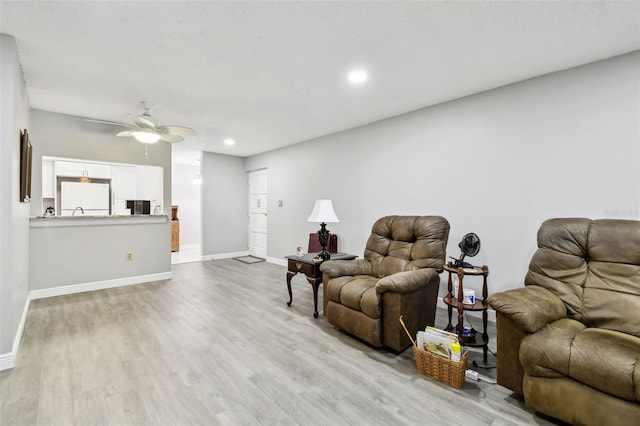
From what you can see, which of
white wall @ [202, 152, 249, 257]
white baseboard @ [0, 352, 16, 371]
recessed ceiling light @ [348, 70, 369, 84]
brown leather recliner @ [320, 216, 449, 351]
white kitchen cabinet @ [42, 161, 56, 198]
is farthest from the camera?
white wall @ [202, 152, 249, 257]

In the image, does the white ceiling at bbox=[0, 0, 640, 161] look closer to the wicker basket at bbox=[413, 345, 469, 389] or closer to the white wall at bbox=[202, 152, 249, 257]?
the wicker basket at bbox=[413, 345, 469, 389]

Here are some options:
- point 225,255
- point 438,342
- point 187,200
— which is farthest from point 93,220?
point 438,342

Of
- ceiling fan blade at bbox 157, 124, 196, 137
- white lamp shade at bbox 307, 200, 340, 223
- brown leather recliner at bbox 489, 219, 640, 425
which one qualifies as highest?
ceiling fan blade at bbox 157, 124, 196, 137

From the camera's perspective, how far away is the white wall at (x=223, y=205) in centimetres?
669

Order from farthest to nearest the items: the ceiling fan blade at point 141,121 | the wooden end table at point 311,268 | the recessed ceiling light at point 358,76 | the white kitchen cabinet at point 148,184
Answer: the white kitchen cabinet at point 148,184 → the ceiling fan blade at point 141,121 → the wooden end table at point 311,268 → the recessed ceiling light at point 358,76

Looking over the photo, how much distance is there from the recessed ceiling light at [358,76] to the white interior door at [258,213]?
4.14 m

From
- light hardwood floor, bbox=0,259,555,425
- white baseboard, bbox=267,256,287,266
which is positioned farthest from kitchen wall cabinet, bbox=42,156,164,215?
light hardwood floor, bbox=0,259,555,425

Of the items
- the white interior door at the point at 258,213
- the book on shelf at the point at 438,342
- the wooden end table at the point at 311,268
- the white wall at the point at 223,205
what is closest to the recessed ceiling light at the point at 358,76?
the wooden end table at the point at 311,268

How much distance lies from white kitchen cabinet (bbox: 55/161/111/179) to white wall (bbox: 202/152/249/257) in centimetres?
186

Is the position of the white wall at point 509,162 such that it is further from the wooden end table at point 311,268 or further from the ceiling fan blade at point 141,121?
the ceiling fan blade at point 141,121

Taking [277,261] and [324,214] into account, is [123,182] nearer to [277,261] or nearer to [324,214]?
[277,261]

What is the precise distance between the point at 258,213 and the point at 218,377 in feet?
16.9

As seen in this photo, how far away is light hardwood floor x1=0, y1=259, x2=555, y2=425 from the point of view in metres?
1.75

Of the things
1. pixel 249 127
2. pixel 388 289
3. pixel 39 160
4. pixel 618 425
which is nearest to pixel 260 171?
pixel 249 127
